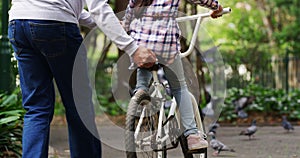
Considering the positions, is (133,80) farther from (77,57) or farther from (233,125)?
(77,57)

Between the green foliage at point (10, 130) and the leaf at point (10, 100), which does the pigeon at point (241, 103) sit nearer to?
the leaf at point (10, 100)

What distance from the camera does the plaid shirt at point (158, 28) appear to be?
173 inches

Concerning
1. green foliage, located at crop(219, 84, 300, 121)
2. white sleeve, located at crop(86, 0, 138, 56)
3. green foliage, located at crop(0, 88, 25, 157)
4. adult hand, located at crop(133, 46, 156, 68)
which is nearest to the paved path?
green foliage, located at crop(0, 88, 25, 157)

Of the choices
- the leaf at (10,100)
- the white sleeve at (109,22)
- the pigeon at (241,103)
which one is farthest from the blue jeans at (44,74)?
the pigeon at (241,103)

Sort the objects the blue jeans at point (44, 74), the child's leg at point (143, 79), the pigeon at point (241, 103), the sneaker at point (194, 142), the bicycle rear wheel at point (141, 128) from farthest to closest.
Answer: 1. the pigeon at point (241, 103)
2. the sneaker at point (194, 142)
3. the child's leg at point (143, 79)
4. the bicycle rear wheel at point (141, 128)
5. the blue jeans at point (44, 74)

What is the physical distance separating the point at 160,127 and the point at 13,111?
2.27 meters

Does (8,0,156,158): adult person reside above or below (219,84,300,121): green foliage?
above

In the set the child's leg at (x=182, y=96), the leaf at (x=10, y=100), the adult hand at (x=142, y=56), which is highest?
the adult hand at (x=142, y=56)

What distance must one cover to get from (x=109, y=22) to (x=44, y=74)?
61 centimetres

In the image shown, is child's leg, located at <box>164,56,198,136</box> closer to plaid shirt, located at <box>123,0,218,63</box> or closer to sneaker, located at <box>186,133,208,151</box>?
sneaker, located at <box>186,133,208,151</box>

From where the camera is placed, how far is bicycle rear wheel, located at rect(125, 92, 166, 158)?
4316mm

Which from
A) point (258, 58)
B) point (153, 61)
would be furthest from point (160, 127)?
point (258, 58)

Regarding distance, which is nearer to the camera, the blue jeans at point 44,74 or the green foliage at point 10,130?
the blue jeans at point 44,74

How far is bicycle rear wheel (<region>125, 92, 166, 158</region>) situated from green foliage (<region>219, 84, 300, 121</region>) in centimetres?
634
